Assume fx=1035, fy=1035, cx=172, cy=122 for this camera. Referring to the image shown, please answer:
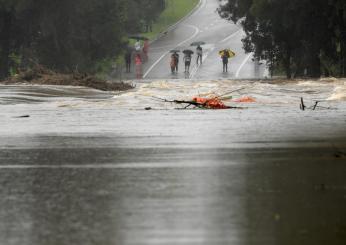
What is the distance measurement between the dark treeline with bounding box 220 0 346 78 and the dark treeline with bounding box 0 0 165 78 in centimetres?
914

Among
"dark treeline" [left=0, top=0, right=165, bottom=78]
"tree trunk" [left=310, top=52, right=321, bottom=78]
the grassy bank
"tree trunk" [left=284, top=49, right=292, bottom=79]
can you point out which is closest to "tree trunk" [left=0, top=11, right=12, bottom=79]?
"dark treeline" [left=0, top=0, right=165, bottom=78]

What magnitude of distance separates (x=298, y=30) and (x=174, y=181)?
47.9m

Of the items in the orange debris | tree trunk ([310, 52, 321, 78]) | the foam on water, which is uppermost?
the orange debris

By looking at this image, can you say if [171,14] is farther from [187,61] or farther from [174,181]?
[174,181]

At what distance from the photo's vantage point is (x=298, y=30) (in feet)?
184

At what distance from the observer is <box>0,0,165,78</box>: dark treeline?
63.4 m

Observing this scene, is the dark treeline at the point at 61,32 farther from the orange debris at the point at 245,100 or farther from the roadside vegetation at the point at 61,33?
the orange debris at the point at 245,100

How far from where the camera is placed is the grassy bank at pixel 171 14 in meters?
114

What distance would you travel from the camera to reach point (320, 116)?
18.7m

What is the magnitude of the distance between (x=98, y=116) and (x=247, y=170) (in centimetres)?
1050

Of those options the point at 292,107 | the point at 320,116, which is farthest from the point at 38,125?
the point at 292,107

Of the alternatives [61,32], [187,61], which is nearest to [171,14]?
[187,61]

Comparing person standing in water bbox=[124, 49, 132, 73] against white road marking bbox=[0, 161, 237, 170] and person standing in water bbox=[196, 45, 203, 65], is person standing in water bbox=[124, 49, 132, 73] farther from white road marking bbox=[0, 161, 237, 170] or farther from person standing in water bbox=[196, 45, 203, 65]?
white road marking bbox=[0, 161, 237, 170]

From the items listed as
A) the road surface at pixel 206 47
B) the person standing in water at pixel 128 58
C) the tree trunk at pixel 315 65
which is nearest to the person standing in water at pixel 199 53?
the road surface at pixel 206 47
